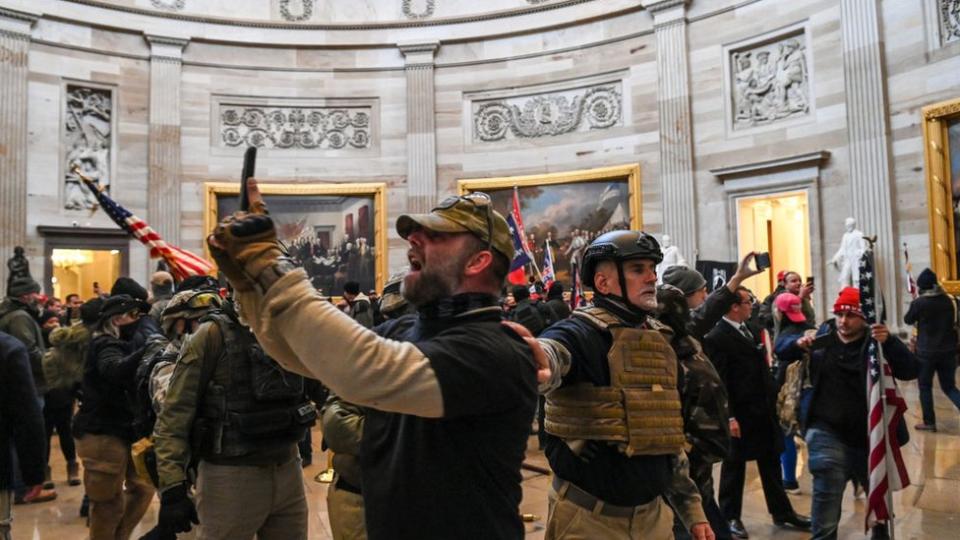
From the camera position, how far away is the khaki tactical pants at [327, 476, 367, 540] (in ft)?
10.4

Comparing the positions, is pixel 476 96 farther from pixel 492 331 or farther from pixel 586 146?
pixel 492 331

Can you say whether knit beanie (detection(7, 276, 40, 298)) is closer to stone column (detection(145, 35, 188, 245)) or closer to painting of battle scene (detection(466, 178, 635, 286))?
stone column (detection(145, 35, 188, 245))

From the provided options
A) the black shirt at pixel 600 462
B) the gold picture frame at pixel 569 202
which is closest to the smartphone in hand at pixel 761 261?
the black shirt at pixel 600 462

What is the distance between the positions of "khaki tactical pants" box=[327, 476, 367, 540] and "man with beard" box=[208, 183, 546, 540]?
1.52 metres

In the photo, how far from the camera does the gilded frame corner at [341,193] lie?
57.8 ft

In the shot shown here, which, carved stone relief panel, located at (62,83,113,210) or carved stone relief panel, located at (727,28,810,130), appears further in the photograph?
carved stone relief panel, located at (62,83,113,210)

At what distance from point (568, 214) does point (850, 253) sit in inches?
257

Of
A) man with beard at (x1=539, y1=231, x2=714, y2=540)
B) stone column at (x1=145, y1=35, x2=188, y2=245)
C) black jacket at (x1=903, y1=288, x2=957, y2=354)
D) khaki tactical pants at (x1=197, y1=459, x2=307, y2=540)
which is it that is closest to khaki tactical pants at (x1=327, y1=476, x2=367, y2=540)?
khaki tactical pants at (x1=197, y1=459, x2=307, y2=540)

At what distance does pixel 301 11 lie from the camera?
62.0 feet

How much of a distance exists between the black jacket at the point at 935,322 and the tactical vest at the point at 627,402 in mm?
7402

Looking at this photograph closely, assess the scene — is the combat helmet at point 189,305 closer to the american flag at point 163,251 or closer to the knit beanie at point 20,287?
the american flag at point 163,251

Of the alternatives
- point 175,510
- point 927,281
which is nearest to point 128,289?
point 175,510

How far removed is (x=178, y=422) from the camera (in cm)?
321

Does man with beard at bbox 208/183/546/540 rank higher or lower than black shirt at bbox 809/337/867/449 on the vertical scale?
higher
